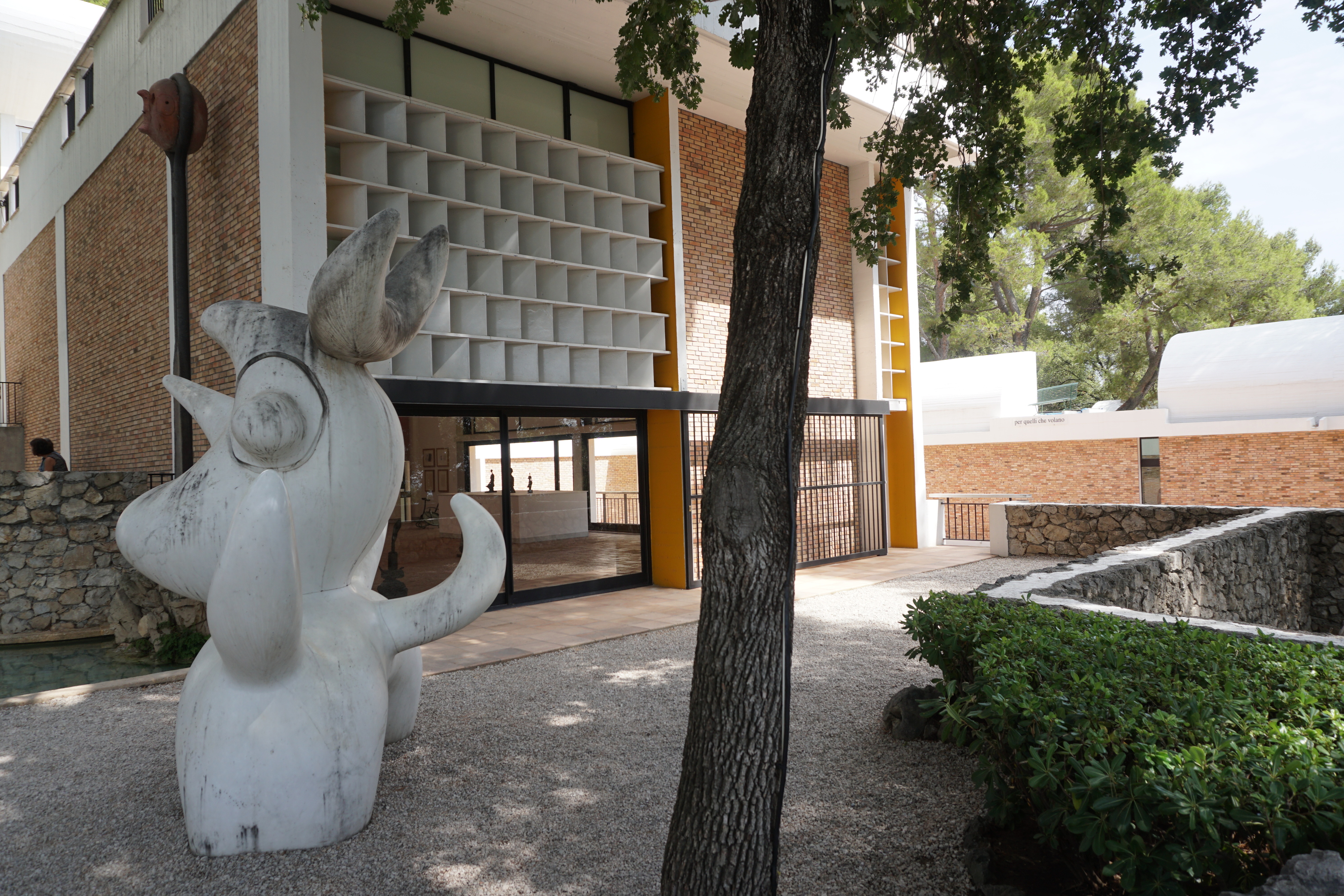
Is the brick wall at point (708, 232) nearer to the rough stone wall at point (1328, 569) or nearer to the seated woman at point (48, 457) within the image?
the rough stone wall at point (1328, 569)

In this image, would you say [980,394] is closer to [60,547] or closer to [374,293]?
[60,547]

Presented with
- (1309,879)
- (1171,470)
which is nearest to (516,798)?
(1309,879)

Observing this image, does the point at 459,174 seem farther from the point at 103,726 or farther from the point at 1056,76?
the point at 1056,76

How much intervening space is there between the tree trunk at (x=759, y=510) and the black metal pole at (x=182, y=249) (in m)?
6.94

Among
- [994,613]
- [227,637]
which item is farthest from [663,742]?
[227,637]

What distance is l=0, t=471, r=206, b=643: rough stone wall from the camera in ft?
27.8

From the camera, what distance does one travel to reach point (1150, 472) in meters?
17.3

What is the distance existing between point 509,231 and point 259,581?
250 inches

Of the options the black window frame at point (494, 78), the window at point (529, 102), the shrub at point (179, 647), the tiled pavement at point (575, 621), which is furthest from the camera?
the window at point (529, 102)

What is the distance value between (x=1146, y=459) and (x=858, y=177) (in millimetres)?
9567

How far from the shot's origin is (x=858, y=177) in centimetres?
1301

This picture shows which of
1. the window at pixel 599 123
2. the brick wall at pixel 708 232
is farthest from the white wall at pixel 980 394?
the window at pixel 599 123

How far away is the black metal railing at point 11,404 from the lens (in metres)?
15.4

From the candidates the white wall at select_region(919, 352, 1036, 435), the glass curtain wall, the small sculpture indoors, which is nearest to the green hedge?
the small sculpture indoors
